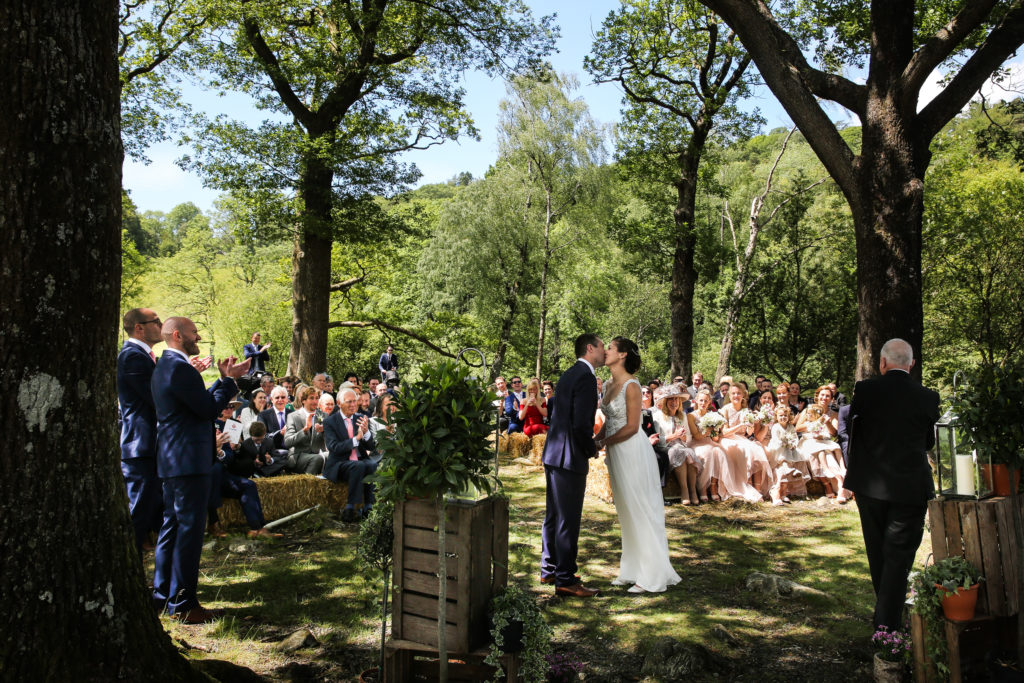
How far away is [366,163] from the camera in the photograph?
18.2 metres

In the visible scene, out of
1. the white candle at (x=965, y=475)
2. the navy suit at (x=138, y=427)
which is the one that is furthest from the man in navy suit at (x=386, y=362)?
the white candle at (x=965, y=475)

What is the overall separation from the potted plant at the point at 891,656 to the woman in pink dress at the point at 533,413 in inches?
422

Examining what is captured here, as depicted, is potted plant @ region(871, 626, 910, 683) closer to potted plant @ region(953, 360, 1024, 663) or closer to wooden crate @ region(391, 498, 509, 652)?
potted plant @ region(953, 360, 1024, 663)

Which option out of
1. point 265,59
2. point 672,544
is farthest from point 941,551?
point 265,59

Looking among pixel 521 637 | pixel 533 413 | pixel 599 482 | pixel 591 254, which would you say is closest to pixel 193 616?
pixel 521 637

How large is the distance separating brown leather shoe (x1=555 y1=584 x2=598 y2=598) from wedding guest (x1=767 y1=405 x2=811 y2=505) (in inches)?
211

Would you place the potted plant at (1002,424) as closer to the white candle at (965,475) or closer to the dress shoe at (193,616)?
the white candle at (965,475)

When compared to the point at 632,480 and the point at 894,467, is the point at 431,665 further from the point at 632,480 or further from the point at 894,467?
the point at 894,467

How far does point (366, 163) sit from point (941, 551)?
53.6 feet

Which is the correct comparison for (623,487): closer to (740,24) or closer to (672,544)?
(672,544)

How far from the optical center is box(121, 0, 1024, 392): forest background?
19734mm

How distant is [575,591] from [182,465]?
3391 millimetres

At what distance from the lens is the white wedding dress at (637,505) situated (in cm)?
649

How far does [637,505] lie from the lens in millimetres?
6559
